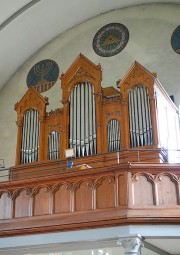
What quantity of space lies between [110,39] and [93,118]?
368 cm

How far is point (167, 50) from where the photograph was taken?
13.0 m

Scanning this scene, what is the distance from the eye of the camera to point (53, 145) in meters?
11.8

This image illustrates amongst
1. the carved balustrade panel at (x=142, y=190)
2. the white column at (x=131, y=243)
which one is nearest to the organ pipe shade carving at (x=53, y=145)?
the carved balustrade panel at (x=142, y=190)

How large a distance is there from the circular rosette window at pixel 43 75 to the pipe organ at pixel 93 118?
78.3 inches

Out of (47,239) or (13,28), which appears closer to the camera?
(47,239)

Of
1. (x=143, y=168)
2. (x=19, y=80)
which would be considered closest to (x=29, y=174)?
(x=143, y=168)

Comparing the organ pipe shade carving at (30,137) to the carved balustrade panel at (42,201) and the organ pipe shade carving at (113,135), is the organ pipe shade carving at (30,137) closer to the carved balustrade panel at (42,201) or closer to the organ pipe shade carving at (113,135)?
the organ pipe shade carving at (113,135)

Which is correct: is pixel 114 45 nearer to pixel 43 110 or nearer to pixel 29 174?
pixel 43 110

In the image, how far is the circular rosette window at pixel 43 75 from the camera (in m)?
14.5

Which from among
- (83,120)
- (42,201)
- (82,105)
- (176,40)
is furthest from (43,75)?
(42,201)

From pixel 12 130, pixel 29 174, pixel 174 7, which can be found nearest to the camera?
pixel 29 174

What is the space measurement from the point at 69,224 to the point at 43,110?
439cm

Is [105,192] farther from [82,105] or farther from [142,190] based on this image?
[82,105]

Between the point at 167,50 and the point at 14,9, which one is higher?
the point at 14,9
